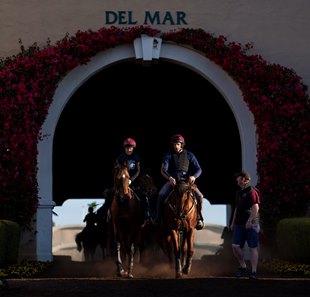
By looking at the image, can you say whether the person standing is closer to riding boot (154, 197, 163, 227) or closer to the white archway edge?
riding boot (154, 197, 163, 227)

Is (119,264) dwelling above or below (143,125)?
below

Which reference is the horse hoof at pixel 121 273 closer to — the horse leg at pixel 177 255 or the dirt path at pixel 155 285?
the dirt path at pixel 155 285

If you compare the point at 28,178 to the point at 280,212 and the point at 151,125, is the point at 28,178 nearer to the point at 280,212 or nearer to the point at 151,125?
the point at 280,212

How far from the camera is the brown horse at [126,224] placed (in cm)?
1625

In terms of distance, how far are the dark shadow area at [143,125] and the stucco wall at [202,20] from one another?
150cm

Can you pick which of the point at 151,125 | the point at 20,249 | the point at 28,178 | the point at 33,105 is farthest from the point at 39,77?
the point at 151,125

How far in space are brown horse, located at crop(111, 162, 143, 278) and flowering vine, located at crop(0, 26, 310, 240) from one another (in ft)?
13.5

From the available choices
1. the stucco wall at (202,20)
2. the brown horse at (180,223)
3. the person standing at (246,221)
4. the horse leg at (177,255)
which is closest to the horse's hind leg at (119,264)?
the brown horse at (180,223)

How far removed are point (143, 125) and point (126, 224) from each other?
41.1 feet

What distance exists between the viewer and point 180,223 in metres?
16.2

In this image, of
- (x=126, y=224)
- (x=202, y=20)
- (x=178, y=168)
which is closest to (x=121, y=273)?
(x=126, y=224)

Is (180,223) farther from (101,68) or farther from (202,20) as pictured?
(202,20)

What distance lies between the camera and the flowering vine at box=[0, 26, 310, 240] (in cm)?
2022

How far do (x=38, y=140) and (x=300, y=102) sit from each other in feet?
19.1
